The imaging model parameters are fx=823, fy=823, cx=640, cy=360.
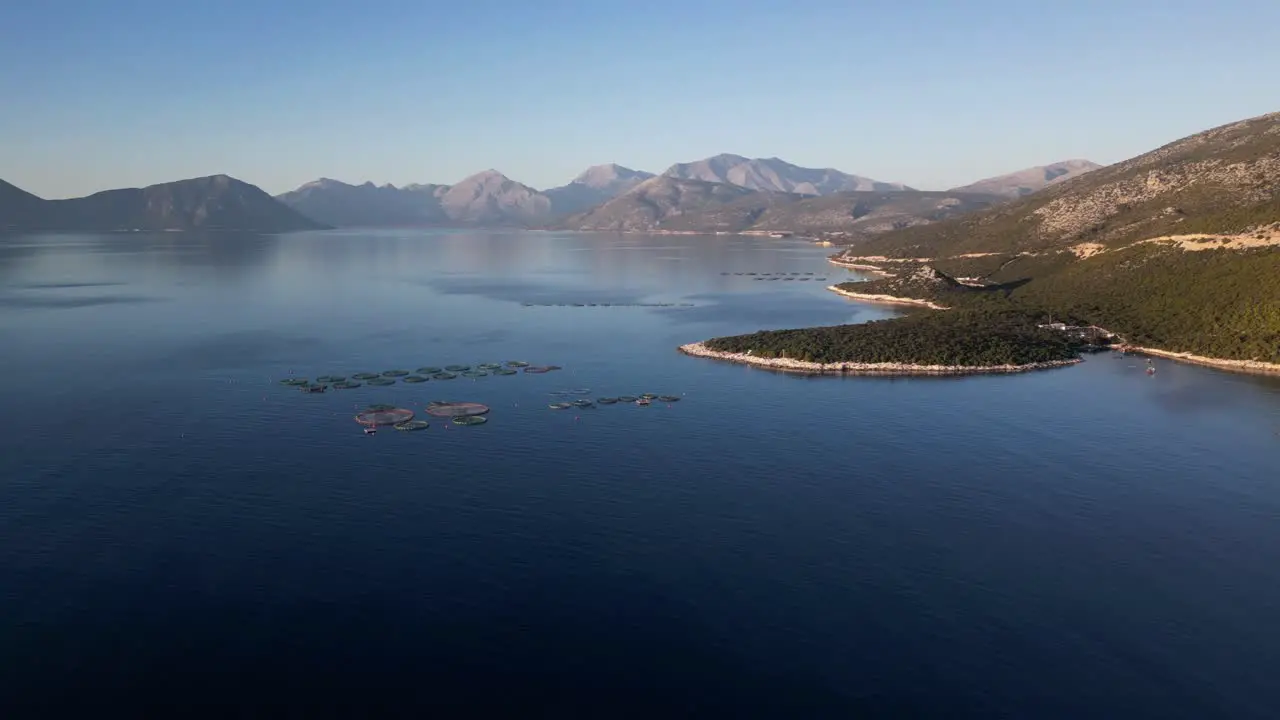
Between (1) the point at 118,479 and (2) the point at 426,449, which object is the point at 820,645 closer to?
(2) the point at 426,449

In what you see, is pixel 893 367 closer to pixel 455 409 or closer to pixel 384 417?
pixel 455 409

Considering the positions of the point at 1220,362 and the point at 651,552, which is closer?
the point at 651,552

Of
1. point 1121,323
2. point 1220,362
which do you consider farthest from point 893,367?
point 1121,323

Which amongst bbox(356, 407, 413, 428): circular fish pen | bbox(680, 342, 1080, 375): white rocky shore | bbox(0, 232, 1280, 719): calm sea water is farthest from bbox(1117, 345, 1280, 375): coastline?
bbox(356, 407, 413, 428): circular fish pen

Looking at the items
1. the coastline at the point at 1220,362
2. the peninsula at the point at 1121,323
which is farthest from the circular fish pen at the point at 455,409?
the coastline at the point at 1220,362

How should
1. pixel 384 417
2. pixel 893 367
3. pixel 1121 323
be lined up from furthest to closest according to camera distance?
pixel 1121 323 < pixel 893 367 < pixel 384 417

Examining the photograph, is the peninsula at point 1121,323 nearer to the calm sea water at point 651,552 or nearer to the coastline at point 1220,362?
the coastline at point 1220,362

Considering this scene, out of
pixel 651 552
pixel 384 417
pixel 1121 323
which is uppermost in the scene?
pixel 1121 323

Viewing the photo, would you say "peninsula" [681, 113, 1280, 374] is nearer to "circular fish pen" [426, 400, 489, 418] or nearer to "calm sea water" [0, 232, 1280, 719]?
"calm sea water" [0, 232, 1280, 719]
